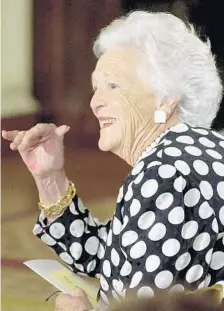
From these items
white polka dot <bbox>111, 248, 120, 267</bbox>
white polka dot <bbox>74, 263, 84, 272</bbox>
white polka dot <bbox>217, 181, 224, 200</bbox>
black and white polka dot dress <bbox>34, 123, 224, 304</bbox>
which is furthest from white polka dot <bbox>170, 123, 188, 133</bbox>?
white polka dot <bbox>74, 263, 84, 272</bbox>

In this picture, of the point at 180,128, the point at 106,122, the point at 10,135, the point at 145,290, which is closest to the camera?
the point at 145,290

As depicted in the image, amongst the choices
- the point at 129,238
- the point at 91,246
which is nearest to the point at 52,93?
the point at 91,246

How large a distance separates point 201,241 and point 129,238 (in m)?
0.11

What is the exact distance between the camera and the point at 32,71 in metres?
1.34

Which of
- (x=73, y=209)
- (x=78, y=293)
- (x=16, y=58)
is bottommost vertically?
(x=78, y=293)

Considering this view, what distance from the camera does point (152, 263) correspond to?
1018 mm

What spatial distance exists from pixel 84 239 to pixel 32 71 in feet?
1.11

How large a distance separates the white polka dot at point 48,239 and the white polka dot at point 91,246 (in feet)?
0.22

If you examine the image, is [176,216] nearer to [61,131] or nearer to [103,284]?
[103,284]

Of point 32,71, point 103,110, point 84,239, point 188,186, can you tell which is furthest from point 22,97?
point 188,186

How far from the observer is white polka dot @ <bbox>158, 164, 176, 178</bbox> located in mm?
1028

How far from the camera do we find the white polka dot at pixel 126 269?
3.42 ft

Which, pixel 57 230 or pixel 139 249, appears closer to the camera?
pixel 139 249

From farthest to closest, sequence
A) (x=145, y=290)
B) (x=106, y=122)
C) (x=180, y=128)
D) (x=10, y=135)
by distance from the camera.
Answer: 1. (x=10, y=135)
2. (x=106, y=122)
3. (x=180, y=128)
4. (x=145, y=290)
